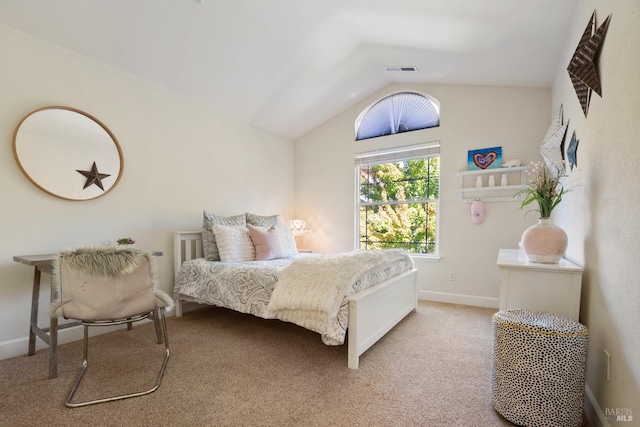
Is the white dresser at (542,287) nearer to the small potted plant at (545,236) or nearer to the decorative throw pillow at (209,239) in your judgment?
the small potted plant at (545,236)

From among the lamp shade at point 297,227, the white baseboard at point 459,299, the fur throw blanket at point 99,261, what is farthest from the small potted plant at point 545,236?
the lamp shade at point 297,227

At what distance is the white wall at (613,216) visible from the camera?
1157mm

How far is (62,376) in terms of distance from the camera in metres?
1.89

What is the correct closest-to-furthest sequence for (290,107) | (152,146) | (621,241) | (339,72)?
(621,241) < (152,146) < (339,72) < (290,107)

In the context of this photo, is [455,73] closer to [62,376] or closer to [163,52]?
[163,52]

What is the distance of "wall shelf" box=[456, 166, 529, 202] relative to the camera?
3.24 meters

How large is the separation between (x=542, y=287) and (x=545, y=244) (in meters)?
0.28

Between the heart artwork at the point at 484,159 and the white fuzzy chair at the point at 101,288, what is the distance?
3.56 m

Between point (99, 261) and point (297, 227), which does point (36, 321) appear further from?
point (297, 227)

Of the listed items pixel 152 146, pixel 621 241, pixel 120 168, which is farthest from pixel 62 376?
pixel 621 241

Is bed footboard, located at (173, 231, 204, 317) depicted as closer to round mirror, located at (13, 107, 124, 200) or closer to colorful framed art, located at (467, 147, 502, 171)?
round mirror, located at (13, 107, 124, 200)

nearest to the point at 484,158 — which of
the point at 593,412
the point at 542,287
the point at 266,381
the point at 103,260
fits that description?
the point at 542,287

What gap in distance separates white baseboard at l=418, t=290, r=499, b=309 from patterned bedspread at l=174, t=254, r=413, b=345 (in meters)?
0.96

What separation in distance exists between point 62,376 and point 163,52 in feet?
8.76
